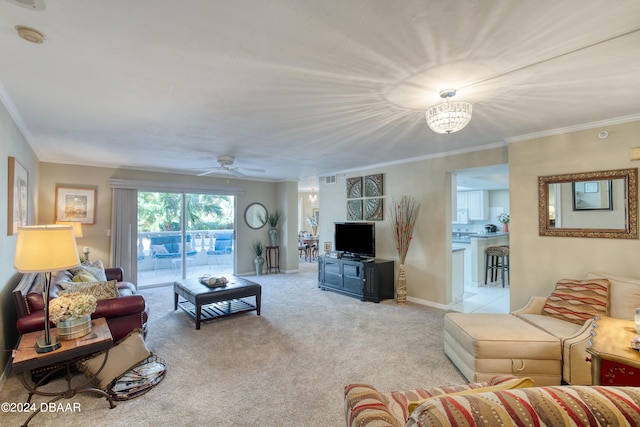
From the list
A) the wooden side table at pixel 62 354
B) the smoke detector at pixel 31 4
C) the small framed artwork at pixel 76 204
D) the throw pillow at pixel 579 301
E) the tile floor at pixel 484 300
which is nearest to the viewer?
the smoke detector at pixel 31 4

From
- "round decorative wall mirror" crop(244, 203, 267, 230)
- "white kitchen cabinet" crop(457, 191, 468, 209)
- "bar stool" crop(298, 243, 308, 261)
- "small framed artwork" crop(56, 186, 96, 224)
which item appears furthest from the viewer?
"bar stool" crop(298, 243, 308, 261)

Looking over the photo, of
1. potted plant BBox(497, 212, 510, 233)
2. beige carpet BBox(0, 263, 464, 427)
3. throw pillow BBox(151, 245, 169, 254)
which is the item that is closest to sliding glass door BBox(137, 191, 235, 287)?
throw pillow BBox(151, 245, 169, 254)

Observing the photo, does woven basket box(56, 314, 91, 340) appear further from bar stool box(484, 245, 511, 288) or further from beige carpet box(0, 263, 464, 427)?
bar stool box(484, 245, 511, 288)

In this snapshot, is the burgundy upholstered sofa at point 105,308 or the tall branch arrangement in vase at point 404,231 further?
the tall branch arrangement in vase at point 404,231

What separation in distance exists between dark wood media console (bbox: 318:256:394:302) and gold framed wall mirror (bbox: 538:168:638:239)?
7.70 ft

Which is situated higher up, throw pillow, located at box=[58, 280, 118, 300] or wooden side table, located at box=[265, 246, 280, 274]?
throw pillow, located at box=[58, 280, 118, 300]

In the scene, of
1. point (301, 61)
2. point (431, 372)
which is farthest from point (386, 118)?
point (431, 372)

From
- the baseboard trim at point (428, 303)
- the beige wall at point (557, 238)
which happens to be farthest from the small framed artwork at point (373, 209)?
the beige wall at point (557, 238)

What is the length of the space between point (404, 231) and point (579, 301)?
8.22 feet

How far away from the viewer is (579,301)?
282 centimetres

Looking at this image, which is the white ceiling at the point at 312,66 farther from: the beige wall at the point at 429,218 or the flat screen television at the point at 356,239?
the flat screen television at the point at 356,239

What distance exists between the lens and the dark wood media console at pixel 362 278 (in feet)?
16.5

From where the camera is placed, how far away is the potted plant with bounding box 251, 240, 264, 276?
7.26 m

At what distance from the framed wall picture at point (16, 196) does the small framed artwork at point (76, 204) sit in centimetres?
171
